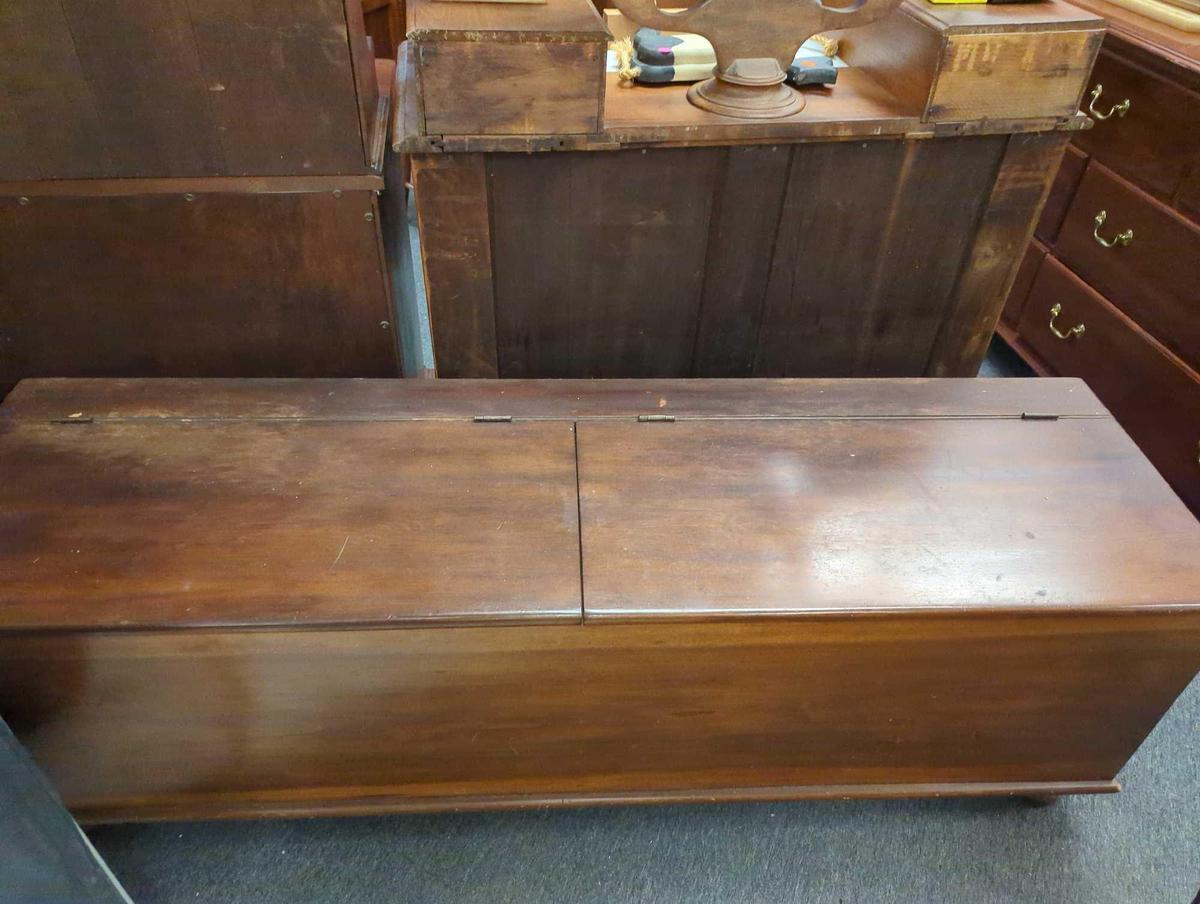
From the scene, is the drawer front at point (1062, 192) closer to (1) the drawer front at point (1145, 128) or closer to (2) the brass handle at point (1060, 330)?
(1) the drawer front at point (1145, 128)

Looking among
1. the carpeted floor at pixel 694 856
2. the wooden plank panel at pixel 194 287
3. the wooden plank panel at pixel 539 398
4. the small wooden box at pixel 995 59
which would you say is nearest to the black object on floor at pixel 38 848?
the carpeted floor at pixel 694 856

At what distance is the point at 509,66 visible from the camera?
46.6 inches

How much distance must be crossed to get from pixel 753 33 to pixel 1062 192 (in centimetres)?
105

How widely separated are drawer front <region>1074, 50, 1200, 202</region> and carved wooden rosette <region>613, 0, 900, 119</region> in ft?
2.41

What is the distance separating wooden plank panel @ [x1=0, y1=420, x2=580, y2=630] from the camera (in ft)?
3.18

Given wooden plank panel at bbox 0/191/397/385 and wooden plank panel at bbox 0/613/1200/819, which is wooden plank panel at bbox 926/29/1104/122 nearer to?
wooden plank panel at bbox 0/613/1200/819

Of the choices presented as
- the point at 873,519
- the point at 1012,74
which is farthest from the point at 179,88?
the point at 1012,74

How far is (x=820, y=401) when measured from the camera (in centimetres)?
128

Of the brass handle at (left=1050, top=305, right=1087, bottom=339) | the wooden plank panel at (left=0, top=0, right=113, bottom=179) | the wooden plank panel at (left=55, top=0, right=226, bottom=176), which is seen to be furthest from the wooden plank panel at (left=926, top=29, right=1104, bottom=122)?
the wooden plank panel at (left=0, top=0, right=113, bottom=179)

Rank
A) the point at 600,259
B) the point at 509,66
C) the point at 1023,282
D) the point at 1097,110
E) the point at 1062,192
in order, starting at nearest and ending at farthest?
the point at 509,66 < the point at 600,259 < the point at 1097,110 < the point at 1062,192 < the point at 1023,282

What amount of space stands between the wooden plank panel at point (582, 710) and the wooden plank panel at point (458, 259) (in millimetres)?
600

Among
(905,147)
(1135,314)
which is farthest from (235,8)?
(1135,314)

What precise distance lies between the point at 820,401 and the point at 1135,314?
928 millimetres

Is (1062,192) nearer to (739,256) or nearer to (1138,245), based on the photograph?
(1138,245)
